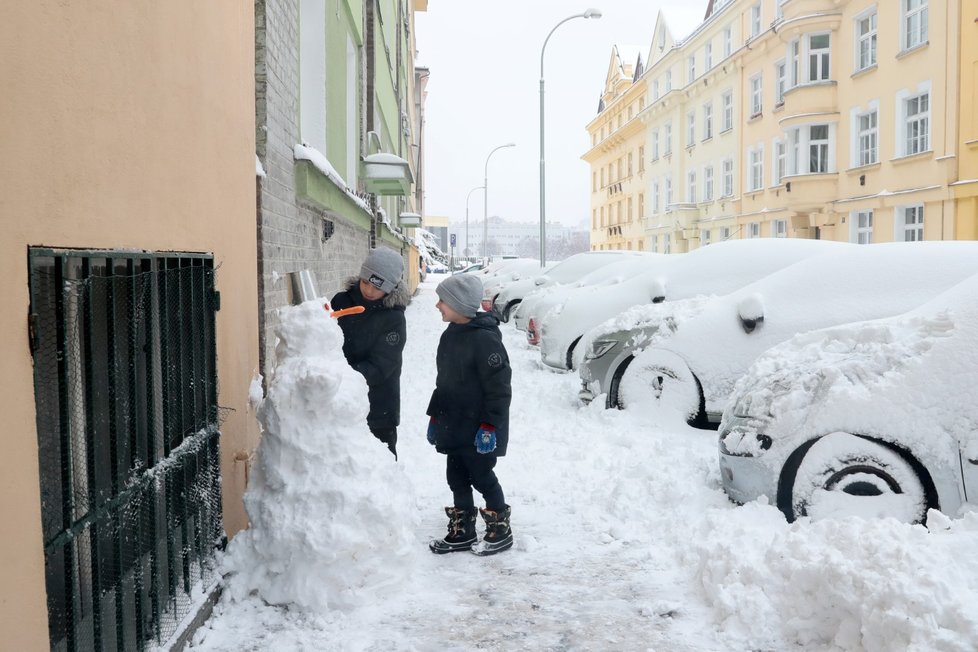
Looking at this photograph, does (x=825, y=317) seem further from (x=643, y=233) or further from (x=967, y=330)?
(x=643, y=233)

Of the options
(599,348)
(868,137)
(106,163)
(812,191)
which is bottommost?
(599,348)

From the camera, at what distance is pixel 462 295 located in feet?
14.3

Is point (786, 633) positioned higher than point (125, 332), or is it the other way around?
point (125, 332)

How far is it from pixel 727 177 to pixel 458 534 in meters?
33.3

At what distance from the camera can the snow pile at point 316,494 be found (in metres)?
3.54

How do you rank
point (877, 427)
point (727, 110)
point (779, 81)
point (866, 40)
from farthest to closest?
point (727, 110), point (779, 81), point (866, 40), point (877, 427)

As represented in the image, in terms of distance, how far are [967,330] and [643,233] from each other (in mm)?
43461

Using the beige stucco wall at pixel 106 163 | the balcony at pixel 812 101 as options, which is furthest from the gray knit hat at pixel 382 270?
the balcony at pixel 812 101

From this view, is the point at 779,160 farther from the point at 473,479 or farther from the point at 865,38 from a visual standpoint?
the point at 473,479

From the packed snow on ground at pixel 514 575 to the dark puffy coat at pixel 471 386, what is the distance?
575 millimetres

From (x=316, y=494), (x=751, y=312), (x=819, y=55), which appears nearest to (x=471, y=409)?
(x=316, y=494)

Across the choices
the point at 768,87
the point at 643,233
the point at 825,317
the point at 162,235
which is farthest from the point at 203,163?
the point at 643,233

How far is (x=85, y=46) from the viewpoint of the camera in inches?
95.0

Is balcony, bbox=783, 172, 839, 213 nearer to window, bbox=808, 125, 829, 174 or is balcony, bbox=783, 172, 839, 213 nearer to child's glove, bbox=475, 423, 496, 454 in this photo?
window, bbox=808, 125, 829, 174
